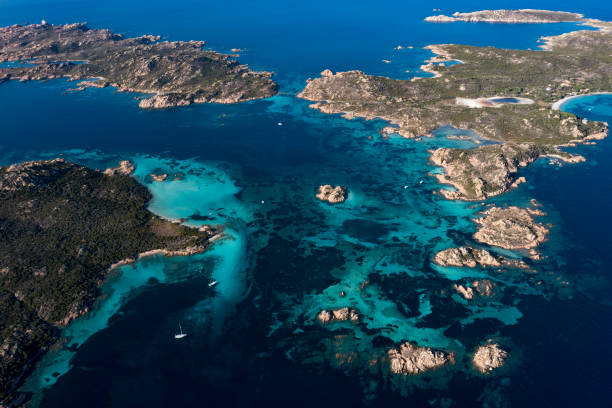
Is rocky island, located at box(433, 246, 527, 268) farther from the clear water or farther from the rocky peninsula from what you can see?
the clear water

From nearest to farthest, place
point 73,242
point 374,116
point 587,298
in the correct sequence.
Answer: point 587,298 < point 73,242 < point 374,116

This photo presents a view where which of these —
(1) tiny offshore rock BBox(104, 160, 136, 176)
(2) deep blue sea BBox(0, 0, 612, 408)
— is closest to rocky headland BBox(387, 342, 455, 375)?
(2) deep blue sea BBox(0, 0, 612, 408)

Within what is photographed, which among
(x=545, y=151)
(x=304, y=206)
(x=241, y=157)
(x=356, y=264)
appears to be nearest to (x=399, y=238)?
(x=356, y=264)

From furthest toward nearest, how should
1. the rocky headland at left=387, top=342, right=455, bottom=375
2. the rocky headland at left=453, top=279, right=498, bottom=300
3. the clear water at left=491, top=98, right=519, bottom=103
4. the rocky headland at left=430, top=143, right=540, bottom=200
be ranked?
the clear water at left=491, top=98, right=519, bottom=103, the rocky headland at left=430, top=143, right=540, bottom=200, the rocky headland at left=453, top=279, right=498, bottom=300, the rocky headland at left=387, top=342, right=455, bottom=375

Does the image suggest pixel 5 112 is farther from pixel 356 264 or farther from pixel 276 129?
A: pixel 356 264

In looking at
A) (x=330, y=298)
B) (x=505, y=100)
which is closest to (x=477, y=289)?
(x=330, y=298)

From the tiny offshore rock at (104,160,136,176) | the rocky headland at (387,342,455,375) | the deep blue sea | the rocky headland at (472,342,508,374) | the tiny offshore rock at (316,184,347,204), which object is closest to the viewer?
the deep blue sea

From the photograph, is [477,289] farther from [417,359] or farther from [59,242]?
[59,242]

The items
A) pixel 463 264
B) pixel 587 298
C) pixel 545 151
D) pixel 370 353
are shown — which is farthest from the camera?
pixel 545 151
